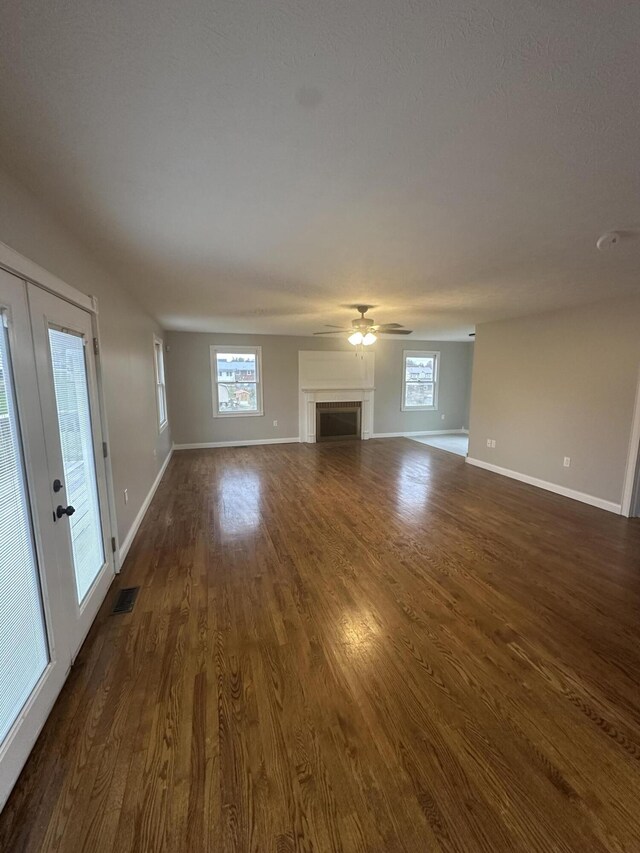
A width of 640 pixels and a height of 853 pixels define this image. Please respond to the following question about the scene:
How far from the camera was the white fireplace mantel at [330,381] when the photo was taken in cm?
Result: 745

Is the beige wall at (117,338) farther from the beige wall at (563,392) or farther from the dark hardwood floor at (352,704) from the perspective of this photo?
the beige wall at (563,392)

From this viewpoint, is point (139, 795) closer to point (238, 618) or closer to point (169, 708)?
point (169, 708)

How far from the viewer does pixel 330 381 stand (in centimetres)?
758

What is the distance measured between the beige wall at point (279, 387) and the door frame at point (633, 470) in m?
4.80

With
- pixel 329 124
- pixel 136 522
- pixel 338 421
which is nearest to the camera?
pixel 329 124

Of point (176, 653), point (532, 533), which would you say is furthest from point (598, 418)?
point (176, 653)

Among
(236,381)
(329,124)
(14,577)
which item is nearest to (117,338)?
(14,577)

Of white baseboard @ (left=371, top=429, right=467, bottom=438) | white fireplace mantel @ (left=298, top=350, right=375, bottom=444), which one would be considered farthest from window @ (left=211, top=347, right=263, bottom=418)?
white baseboard @ (left=371, top=429, right=467, bottom=438)

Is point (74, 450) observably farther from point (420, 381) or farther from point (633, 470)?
point (420, 381)

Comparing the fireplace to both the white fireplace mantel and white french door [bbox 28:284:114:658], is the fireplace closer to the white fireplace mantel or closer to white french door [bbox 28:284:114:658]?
the white fireplace mantel

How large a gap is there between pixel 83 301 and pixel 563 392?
509 cm

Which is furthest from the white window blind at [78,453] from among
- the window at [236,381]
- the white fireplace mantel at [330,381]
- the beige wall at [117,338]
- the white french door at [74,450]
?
the white fireplace mantel at [330,381]

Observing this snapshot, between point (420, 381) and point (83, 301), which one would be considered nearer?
point (83, 301)

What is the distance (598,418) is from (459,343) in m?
4.92
